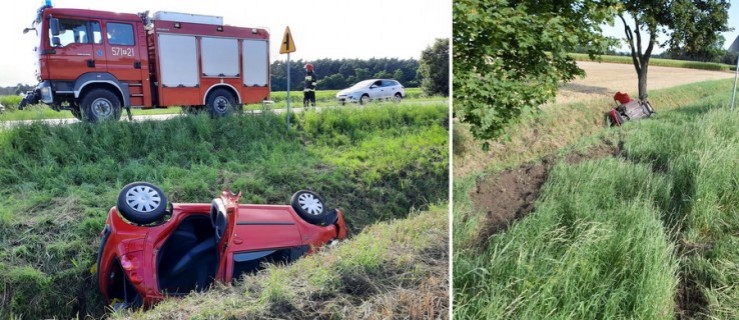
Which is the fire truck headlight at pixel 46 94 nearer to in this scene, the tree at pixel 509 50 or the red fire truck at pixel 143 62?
the red fire truck at pixel 143 62

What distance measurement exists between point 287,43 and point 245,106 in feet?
0.92

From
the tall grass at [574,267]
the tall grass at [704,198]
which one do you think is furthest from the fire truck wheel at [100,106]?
the tall grass at [704,198]

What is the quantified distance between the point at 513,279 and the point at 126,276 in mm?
1761

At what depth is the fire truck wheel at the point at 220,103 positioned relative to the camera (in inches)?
74.3

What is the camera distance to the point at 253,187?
191 centimetres

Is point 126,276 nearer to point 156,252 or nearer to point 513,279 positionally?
point 156,252

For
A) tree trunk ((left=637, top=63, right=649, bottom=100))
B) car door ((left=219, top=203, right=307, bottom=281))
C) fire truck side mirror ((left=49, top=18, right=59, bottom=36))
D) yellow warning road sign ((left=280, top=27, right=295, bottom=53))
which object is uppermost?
fire truck side mirror ((left=49, top=18, right=59, bottom=36))

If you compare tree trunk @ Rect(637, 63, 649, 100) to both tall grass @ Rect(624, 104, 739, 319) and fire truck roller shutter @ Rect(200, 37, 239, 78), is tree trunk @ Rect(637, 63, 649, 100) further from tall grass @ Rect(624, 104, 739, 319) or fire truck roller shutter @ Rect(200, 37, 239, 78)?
fire truck roller shutter @ Rect(200, 37, 239, 78)

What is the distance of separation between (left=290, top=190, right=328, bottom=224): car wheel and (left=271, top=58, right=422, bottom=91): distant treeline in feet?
1.27

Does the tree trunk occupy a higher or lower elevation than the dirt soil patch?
higher

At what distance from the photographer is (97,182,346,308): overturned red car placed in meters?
1.62

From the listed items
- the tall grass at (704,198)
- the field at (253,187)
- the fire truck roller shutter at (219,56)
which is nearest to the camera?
the field at (253,187)

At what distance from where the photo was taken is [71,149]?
1.71 m

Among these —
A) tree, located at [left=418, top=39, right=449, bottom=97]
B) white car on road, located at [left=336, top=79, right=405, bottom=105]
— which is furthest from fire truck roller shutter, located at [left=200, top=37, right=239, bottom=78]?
tree, located at [left=418, top=39, right=449, bottom=97]
